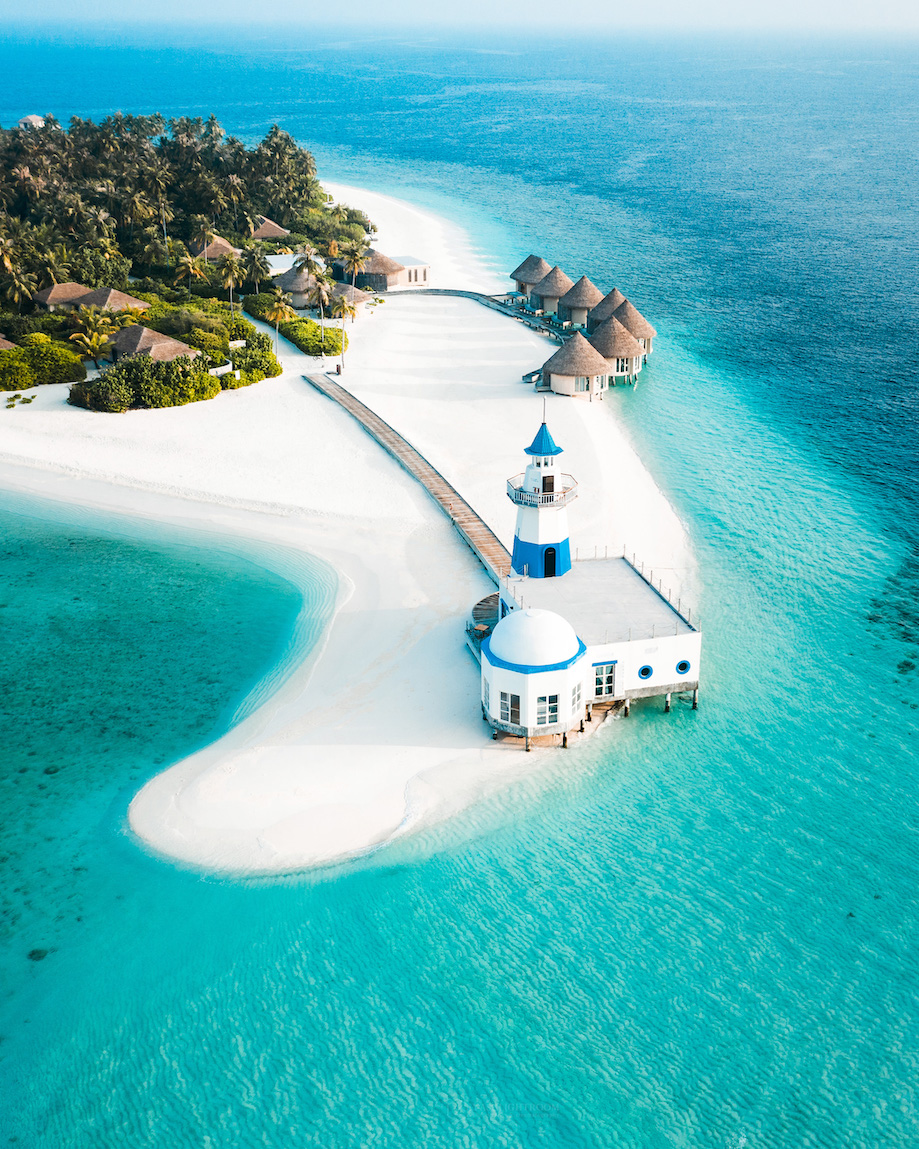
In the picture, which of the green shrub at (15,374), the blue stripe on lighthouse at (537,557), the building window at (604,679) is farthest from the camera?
the green shrub at (15,374)

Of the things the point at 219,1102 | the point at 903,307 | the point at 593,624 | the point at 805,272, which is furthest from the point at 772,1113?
the point at 805,272

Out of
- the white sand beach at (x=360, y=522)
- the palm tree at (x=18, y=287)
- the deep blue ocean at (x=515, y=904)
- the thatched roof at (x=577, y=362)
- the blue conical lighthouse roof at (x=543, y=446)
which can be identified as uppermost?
the blue conical lighthouse roof at (x=543, y=446)

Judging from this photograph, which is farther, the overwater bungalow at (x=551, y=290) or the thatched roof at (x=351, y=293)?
the overwater bungalow at (x=551, y=290)

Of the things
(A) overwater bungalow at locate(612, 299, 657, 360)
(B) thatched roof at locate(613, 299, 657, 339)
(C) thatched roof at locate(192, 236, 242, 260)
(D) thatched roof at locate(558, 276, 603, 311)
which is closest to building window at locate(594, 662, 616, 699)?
(A) overwater bungalow at locate(612, 299, 657, 360)

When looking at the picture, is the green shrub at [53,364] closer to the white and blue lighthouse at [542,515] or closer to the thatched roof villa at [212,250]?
the thatched roof villa at [212,250]

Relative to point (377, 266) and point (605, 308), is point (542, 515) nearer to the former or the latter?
point (605, 308)

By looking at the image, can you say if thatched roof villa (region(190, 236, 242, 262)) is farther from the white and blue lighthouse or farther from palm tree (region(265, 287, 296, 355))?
the white and blue lighthouse

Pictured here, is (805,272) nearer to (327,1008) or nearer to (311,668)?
(311,668)

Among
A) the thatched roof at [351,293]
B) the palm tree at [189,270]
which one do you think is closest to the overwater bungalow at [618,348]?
the thatched roof at [351,293]
